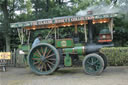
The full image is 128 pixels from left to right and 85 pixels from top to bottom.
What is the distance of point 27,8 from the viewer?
16234 mm

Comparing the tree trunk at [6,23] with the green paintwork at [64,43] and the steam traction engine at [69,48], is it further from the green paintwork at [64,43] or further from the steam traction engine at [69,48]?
the green paintwork at [64,43]

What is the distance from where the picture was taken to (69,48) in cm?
638

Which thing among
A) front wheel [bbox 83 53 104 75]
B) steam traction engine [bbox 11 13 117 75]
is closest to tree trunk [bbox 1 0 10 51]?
steam traction engine [bbox 11 13 117 75]

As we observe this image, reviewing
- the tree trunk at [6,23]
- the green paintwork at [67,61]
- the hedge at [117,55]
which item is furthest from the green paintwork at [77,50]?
the tree trunk at [6,23]

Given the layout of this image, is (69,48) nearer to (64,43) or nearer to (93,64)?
(64,43)

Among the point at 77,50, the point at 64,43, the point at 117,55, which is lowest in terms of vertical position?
the point at 117,55

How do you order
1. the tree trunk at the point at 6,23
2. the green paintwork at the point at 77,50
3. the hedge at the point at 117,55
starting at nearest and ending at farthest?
the green paintwork at the point at 77,50 → the hedge at the point at 117,55 → the tree trunk at the point at 6,23

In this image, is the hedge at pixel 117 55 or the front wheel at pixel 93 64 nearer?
the front wheel at pixel 93 64

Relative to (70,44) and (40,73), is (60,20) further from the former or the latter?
(40,73)

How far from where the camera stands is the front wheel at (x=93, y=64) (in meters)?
5.87

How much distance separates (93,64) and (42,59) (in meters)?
2.13

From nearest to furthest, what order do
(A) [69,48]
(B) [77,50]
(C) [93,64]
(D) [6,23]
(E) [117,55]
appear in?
(C) [93,64]
(B) [77,50]
(A) [69,48]
(E) [117,55]
(D) [6,23]

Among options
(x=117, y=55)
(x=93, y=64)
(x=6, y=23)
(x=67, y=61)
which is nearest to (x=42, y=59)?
(x=67, y=61)

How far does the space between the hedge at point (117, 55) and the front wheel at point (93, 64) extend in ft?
9.43
